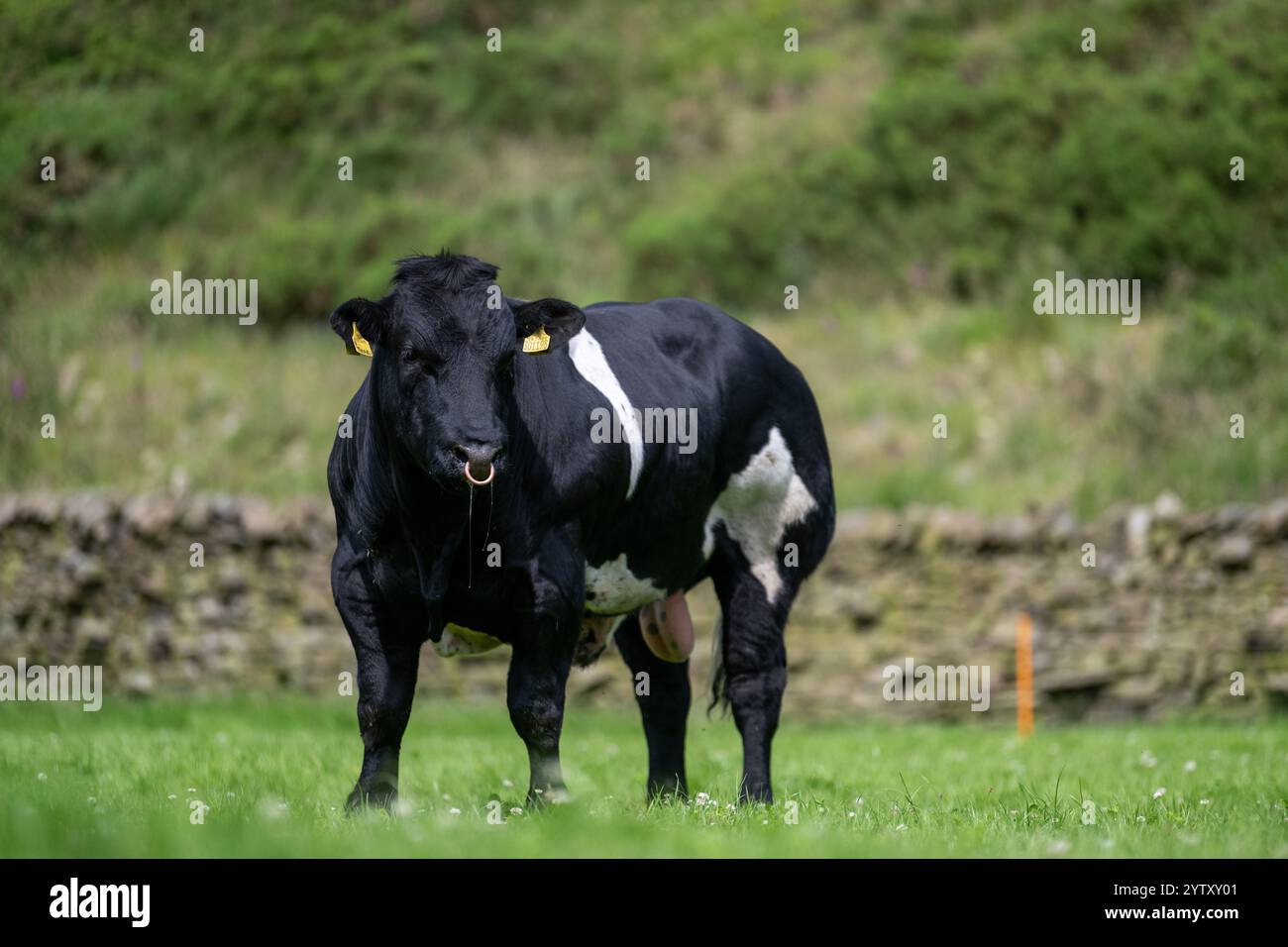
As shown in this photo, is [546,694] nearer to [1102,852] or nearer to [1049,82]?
[1102,852]

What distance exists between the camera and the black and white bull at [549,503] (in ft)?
20.7

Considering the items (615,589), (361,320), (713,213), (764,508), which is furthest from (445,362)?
(713,213)

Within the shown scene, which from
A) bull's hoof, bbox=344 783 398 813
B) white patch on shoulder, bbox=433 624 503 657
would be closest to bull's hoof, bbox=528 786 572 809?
bull's hoof, bbox=344 783 398 813

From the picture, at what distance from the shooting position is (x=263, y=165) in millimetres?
25234

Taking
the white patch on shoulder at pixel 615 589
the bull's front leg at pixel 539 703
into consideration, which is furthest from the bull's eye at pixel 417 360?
the white patch on shoulder at pixel 615 589

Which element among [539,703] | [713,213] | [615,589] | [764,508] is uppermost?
[713,213]

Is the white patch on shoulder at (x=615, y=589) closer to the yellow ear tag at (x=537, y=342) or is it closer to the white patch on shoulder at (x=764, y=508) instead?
the white patch on shoulder at (x=764, y=508)

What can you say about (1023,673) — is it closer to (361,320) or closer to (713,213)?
(713,213)

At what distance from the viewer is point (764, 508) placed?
8.39 metres

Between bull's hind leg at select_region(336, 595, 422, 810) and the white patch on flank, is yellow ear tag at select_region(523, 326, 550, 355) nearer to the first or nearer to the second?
the white patch on flank

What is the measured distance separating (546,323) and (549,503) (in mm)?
693

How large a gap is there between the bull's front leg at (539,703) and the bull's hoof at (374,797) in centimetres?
53
